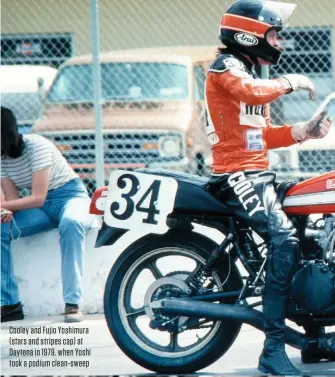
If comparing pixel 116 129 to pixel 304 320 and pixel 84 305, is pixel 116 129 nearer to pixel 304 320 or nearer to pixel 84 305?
pixel 84 305

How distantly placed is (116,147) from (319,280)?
4.94 meters

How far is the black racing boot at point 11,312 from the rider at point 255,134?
2.65m

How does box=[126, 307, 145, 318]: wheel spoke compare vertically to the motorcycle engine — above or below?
below

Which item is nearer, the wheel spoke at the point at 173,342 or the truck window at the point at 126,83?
the wheel spoke at the point at 173,342

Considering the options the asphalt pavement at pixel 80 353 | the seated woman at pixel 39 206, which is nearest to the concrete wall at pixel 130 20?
the seated woman at pixel 39 206

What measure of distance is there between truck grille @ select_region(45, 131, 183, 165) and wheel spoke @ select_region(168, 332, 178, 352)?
174 inches

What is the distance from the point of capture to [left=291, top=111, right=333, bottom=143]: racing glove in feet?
22.1

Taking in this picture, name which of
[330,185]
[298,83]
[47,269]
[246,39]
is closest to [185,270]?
[330,185]

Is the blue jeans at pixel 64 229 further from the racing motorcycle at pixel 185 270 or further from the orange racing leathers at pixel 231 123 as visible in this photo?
the orange racing leathers at pixel 231 123

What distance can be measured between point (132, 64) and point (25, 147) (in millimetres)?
3863

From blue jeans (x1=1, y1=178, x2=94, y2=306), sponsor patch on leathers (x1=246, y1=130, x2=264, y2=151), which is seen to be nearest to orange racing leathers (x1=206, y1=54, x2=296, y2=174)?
sponsor patch on leathers (x1=246, y1=130, x2=264, y2=151)

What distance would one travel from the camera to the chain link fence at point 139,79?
1150cm

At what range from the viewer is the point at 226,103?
6.76 m

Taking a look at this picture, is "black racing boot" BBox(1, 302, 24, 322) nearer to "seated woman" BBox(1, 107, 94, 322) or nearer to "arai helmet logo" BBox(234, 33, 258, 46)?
"seated woman" BBox(1, 107, 94, 322)
